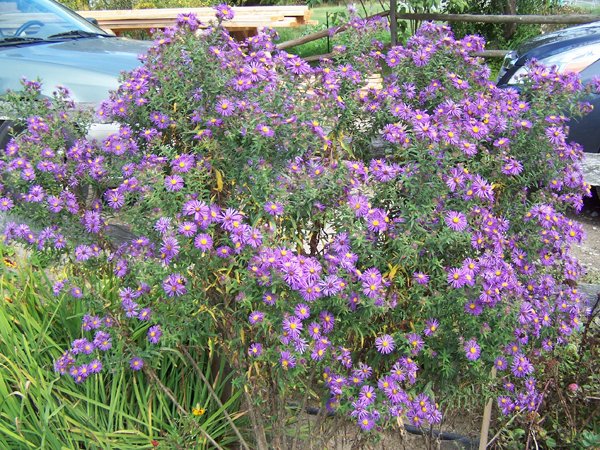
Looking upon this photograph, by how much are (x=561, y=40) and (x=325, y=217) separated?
4.78 meters

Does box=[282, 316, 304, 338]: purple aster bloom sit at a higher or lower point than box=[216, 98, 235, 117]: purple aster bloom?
lower

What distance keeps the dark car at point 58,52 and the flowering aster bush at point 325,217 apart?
240 cm

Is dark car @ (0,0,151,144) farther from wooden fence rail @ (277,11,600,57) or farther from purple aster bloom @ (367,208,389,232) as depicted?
wooden fence rail @ (277,11,600,57)

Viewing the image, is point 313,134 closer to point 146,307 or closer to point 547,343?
point 146,307

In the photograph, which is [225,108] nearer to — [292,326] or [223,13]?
[223,13]

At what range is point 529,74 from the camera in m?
2.72

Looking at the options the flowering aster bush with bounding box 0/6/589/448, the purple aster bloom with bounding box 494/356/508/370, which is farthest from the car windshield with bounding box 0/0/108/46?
the purple aster bloom with bounding box 494/356/508/370

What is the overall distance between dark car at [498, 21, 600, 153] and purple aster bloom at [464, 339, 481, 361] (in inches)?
130

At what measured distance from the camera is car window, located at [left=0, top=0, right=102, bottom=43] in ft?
19.6

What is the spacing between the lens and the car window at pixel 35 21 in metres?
5.97

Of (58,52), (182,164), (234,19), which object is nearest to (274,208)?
(182,164)

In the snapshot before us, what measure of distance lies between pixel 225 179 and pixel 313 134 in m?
0.36

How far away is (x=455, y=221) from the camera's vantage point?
2.09 meters

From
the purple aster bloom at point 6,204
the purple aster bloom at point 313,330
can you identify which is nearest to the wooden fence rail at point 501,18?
the purple aster bloom at point 6,204
